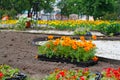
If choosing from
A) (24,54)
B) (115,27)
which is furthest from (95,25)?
(24,54)

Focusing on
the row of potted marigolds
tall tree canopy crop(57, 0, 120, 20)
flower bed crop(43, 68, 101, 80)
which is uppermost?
flower bed crop(43, 68, 101, 80)

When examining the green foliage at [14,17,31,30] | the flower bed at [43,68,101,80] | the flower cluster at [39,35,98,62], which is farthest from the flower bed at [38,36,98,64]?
the green foliage at [14,17,31,30]

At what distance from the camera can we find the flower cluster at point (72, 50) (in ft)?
28.0

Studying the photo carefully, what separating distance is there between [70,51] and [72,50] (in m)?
0.05

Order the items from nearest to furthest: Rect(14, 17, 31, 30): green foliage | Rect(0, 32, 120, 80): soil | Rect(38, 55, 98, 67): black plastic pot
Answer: Rect(0, 32, 120, 80): soil, Rect(38, 55, 98, 67): black plastic pot, Rect(14, 17, 31, 30): green foliage

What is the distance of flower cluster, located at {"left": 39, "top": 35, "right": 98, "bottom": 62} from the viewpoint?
8531 millimetres

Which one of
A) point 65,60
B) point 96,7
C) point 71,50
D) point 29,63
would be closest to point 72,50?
point 71,50

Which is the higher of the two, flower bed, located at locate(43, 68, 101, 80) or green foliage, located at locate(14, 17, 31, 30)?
flower bed, located at locate(43, 68, 101, 80)

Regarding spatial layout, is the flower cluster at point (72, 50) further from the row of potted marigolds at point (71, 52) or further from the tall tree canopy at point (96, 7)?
the tall tree canopy at point (96, 7)

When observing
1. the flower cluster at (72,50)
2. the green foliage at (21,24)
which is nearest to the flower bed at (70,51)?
the flower cluster at (72,50)

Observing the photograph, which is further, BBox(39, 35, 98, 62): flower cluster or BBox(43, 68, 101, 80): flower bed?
BBox(39, 35, 98, 62): flower cluster

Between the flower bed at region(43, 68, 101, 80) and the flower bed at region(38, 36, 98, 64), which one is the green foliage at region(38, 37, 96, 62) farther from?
the flower bed at region(43, 68, 101, 80)

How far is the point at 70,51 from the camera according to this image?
8703 mm

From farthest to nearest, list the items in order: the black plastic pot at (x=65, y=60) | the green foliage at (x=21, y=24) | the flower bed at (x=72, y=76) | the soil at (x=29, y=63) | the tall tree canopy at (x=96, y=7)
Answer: the tall tree canopy at (x=96, y=7), the green foliage at (x=21, y=24), the black plastic pot at (x=65, y=60), the soil at (x=29, y=63), the flower bed at (x=72, y=76)
